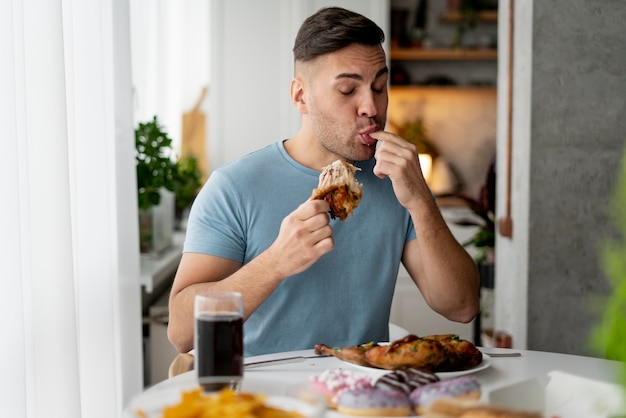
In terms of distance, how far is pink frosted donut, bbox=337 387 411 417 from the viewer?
3.51 feet

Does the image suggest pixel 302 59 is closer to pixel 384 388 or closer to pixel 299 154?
pixel 299 154

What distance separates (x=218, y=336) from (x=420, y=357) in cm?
36

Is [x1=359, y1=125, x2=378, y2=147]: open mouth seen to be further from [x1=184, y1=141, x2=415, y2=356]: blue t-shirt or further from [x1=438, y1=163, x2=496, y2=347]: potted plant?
[x1=438, y1=163, x2=496, y2=347]: potted plant

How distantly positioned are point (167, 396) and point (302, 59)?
1.23m

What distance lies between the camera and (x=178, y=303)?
170 centimetres

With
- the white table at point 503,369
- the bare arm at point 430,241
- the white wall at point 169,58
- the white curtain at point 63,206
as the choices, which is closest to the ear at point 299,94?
the bare arm at point 430,241

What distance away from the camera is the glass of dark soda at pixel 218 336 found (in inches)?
43.2

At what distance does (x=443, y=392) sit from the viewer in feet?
3.44

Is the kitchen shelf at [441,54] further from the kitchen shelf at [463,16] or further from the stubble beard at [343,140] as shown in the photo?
the stubble beard at [343,140]

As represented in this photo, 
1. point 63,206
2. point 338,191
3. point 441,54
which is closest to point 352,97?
point 338,191

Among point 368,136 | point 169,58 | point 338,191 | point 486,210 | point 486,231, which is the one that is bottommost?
point 486,231

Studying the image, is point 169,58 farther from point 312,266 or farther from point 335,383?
point 335,383

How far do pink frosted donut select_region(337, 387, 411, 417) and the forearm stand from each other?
79cm

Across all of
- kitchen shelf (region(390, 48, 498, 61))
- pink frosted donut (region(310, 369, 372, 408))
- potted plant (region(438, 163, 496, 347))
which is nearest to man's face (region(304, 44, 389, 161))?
pink frosted donut (region(310, 369, 372, 408))
